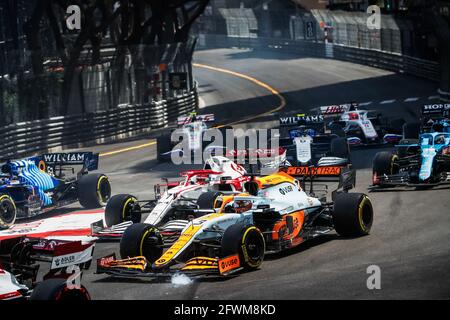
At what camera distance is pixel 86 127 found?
3866 centimetres

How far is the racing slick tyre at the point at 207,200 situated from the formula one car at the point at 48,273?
4382 millimetres

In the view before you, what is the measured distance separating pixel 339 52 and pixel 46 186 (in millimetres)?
44956

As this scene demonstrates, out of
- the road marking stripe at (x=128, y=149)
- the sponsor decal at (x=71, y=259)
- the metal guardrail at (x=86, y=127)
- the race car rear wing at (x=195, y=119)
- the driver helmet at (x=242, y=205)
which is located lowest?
the road marking stripe at (x=128, y=149)

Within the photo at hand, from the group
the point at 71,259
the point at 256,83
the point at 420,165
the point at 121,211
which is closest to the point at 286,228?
the point at 121,211

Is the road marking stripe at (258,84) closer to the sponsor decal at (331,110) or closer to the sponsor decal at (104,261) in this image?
the sponsor decal at (331,110)

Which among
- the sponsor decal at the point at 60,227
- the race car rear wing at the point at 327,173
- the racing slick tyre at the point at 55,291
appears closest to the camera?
the racing slick tyre at the point at 55,291

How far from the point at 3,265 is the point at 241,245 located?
366cm

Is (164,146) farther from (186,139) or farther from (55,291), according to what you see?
(55,291)

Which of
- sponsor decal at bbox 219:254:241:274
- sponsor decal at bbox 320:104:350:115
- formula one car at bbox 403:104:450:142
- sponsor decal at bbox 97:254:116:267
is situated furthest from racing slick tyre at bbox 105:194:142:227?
sponsor decal at bbox 320:104:350:115

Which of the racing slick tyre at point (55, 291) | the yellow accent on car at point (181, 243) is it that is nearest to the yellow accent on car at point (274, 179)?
the yellow accent on car at point (181, 243)

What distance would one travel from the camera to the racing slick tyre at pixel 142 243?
16.9 meters

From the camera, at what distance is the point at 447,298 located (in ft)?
43.7

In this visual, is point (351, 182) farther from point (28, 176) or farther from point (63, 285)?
point (63, 285)
